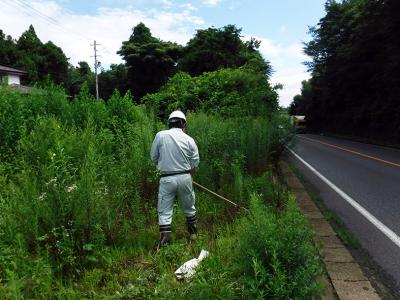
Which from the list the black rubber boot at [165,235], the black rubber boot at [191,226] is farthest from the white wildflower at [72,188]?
the black rubber boot at [191,226]

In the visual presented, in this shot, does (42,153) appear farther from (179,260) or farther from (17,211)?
(179,260)

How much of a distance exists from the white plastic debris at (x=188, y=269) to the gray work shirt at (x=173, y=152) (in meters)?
1.52

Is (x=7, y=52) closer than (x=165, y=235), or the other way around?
(x=165, y=235)

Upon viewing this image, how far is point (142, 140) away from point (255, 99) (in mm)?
7505

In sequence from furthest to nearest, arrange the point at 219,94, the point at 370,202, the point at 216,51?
the point at 216,51
the point at 219,94
the point at 370,202

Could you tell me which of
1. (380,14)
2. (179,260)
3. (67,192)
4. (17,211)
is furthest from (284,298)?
(380,14)

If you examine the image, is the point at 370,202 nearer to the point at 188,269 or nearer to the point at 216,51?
the point at 188,269

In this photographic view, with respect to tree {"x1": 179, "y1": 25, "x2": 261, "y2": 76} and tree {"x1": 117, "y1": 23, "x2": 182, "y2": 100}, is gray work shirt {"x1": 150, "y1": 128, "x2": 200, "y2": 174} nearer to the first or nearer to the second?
tree {"x1": 179, "y1": 25, "x2": 261, "y2": 76}

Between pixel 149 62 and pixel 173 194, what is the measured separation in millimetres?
40628

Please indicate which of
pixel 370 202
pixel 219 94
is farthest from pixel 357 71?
pixel 370 202

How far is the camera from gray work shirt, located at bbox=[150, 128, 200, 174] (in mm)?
5668

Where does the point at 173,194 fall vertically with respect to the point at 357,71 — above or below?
below

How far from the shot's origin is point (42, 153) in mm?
5902

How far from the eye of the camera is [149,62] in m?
44.7
